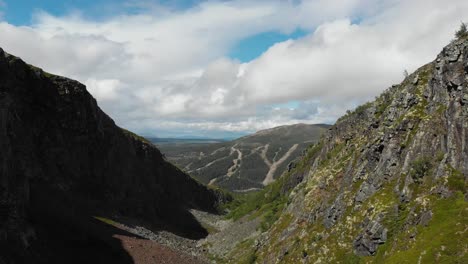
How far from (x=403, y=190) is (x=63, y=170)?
267 feet

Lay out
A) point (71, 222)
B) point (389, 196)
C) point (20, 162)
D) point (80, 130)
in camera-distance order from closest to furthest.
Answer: point (389, 196) → point (20, 162) → point (71, 222) → point (80, 130)

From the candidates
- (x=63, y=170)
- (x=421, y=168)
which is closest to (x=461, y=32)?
(x=421, y=168)

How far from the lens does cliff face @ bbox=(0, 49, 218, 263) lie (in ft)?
169

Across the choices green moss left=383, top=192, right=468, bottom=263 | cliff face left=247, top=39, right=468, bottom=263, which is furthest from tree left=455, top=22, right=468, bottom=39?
green moss left=383, top=192, right=468, bottom=263

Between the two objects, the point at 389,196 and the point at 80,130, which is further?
the point at 80,130

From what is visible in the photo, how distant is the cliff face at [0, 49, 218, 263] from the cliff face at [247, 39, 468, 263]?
34560mm

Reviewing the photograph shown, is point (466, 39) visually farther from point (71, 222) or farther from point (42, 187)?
point (42, 187)

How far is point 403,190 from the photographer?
37094mm

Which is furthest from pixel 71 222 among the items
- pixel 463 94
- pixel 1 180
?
pixel 463 94

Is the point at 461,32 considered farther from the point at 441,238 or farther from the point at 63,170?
the point at 63,170

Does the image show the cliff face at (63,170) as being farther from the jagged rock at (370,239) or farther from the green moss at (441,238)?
the green moss at (441,238)

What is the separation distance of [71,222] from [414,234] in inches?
2221

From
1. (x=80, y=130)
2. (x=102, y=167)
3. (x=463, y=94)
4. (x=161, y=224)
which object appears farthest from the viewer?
(x=161, y=224)

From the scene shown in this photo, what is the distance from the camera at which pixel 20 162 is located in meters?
58.4
